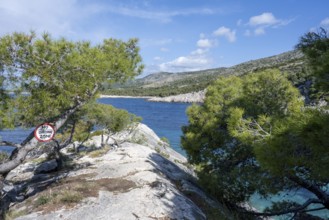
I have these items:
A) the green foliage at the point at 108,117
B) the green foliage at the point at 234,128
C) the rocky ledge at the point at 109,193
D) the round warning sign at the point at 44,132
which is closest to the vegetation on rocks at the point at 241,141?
the green foliage at the point at 234,128

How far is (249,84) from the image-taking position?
728 inches

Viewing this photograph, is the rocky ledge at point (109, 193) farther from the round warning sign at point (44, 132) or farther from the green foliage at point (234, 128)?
the round warning sign at point (44, 132)

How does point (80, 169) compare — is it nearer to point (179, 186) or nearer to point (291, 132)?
point (179, 186)

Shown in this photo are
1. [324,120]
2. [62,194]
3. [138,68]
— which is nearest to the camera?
[324,120]

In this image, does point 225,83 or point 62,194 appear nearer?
point 62,194

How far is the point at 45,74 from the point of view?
1283cm

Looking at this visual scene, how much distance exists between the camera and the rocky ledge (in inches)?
486

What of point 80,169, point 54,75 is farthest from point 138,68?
point 80,169

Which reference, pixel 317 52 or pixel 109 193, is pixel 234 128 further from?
pixel 109 193

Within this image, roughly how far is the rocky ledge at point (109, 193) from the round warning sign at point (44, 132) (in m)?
2.72

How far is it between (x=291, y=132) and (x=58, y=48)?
9500mm

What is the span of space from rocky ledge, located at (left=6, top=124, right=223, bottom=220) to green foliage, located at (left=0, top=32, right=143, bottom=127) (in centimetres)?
372

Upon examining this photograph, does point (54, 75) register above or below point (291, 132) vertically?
above

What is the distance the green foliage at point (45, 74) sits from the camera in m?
12.8
